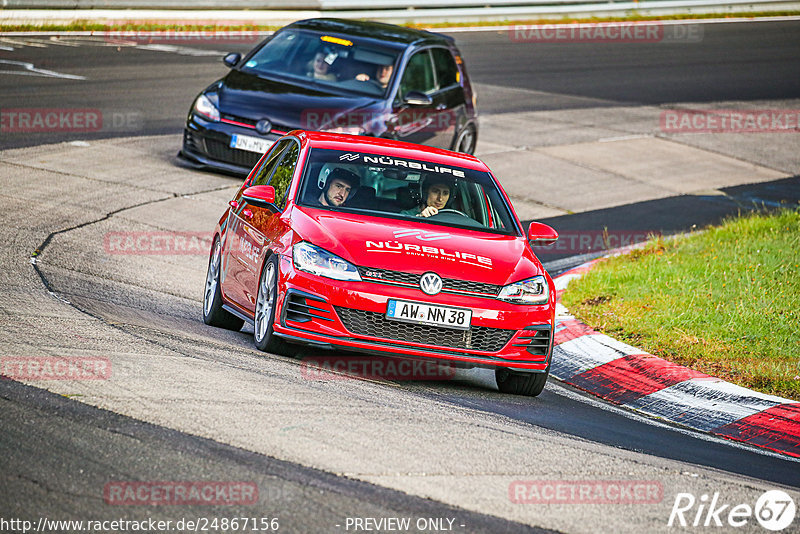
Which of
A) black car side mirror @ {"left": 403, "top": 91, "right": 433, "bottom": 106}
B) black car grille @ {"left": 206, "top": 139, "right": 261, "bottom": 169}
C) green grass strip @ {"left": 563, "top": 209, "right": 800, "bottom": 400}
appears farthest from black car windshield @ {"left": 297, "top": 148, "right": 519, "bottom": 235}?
black car side mirror @ {"left": 403, "top": 91, "right": 433, "bottom": 106}

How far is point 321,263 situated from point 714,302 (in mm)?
4166

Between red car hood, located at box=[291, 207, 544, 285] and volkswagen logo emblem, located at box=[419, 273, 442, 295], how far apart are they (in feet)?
0.15

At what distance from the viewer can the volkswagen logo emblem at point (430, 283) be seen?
23.9 ft

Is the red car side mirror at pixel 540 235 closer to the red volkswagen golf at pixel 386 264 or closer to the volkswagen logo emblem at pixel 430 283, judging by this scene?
the red volkswagen golf at pixel 386 264

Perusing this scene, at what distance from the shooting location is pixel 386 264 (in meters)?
7.35

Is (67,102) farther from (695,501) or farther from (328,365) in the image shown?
(695,501)

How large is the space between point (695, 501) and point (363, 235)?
10.1 feet

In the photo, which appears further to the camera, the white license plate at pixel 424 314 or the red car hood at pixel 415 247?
the red car hood at pixel 415 247

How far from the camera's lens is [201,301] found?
390 inches

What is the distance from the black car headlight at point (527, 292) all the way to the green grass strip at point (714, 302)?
1.62 meters

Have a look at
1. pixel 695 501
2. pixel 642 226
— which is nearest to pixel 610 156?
pixel 642 226

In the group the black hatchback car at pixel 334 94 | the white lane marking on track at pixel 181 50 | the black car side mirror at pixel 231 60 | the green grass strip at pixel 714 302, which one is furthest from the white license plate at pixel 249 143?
the white lane marking on track at pixel 181 50

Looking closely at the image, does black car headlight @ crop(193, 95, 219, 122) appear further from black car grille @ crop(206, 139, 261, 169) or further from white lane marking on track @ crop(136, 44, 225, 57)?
white lane marking on track @ crop(136, 44, 225, 57)

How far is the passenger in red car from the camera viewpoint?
324 inches
